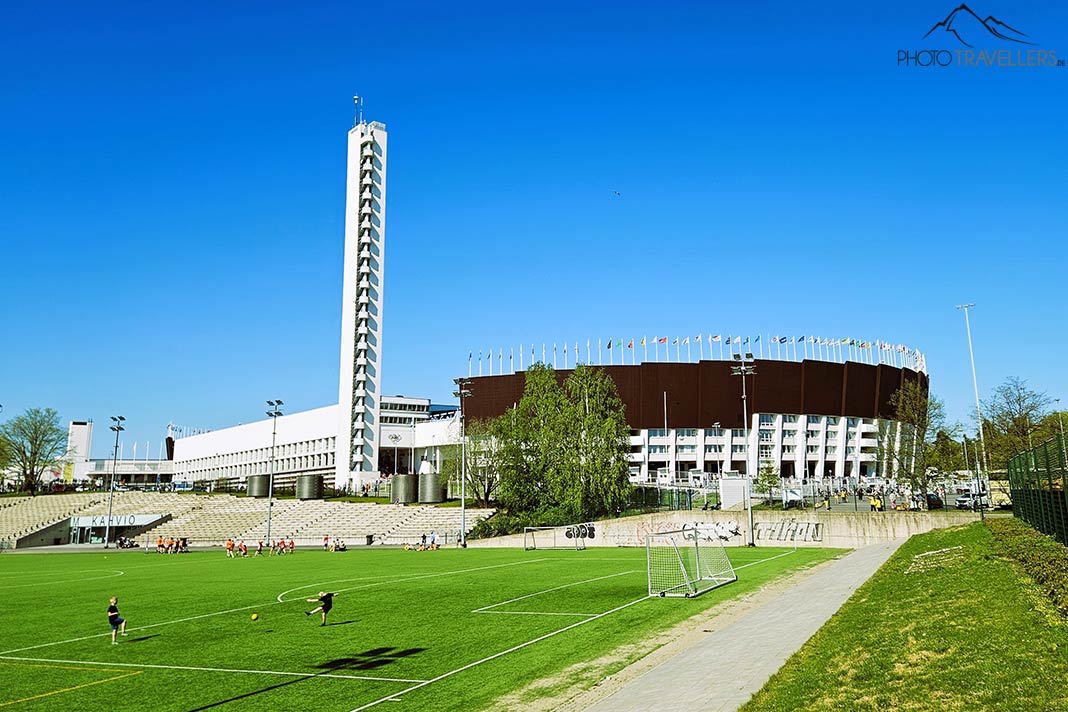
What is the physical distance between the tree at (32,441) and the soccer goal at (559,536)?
101482 mm

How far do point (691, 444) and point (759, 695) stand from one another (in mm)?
122610

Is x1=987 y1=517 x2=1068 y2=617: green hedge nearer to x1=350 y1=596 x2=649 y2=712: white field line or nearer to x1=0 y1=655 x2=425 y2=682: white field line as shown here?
x1=350 y1=596 x2=649 y2=712: white field line

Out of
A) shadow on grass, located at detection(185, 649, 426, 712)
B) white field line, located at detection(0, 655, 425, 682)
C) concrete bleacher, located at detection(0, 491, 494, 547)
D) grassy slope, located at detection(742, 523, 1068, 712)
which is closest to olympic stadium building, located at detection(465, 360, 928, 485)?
concrete bleacher, located at detection(0, 491, 494, 547)

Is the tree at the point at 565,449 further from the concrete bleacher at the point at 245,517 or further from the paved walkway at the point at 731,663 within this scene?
the paved walkway at the point at 731,663

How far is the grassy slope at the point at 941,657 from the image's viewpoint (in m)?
10.1

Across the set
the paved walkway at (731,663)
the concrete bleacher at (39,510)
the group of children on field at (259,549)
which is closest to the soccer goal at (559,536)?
the group of children on field at (259,549)

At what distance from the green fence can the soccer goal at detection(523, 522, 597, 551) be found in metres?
32.7

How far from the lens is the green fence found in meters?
23.5

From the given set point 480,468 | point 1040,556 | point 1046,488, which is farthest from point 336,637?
point 480,468

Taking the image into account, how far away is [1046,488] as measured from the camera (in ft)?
89.5

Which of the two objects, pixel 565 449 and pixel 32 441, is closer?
pixel 565 449

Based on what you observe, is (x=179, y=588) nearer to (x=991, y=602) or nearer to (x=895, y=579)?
(x=895, y=579)

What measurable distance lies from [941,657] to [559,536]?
54586mm

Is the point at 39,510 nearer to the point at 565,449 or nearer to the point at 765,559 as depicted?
the point at 565,449
